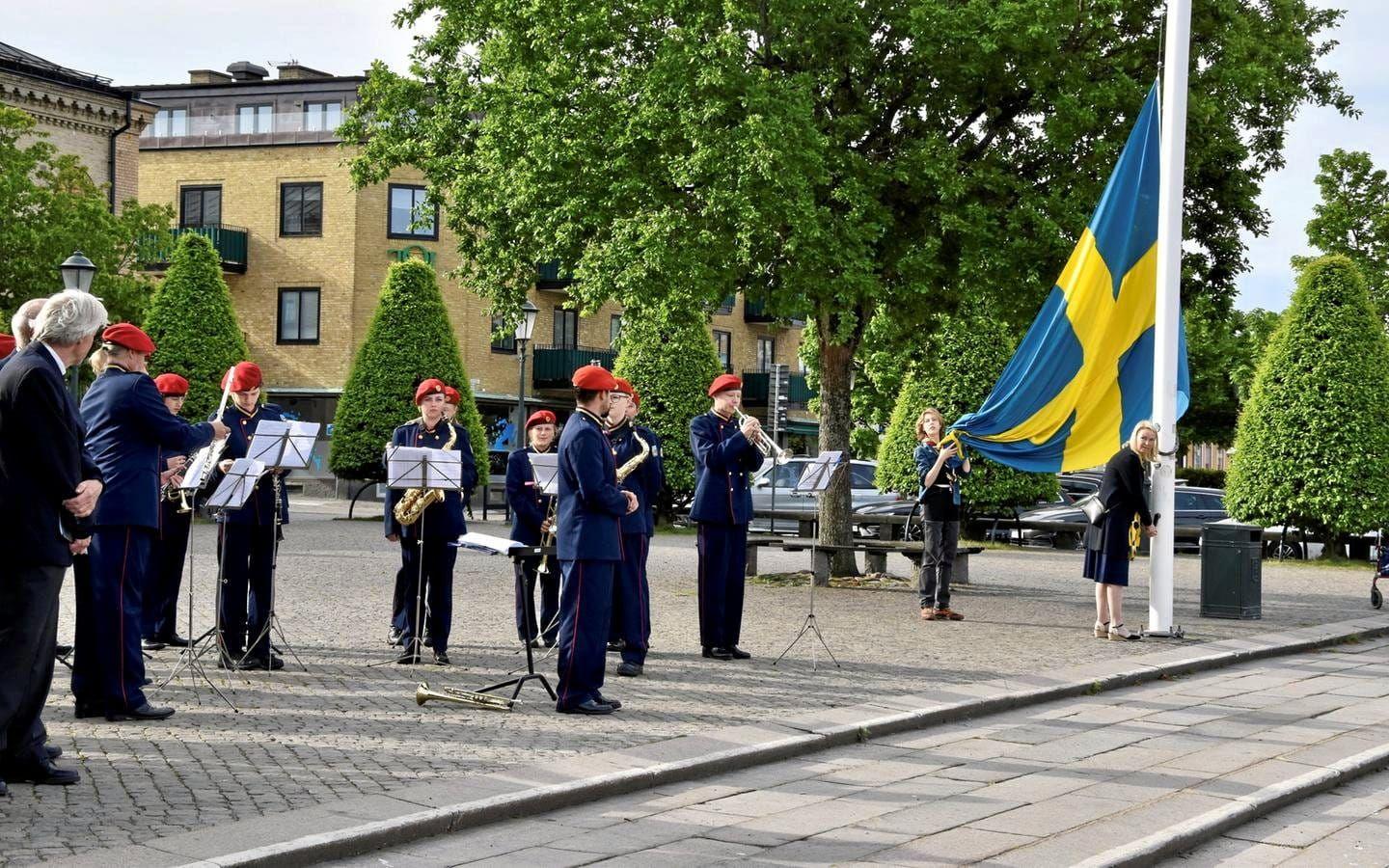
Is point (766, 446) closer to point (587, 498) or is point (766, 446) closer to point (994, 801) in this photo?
point (587, 498)

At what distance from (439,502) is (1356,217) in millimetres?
38835

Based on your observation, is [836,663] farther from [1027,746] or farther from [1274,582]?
[1274,582]

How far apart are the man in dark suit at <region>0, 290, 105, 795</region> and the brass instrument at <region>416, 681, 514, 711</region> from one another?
2575mm

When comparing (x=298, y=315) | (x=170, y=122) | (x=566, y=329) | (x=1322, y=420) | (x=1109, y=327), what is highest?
(x=170, y=122)

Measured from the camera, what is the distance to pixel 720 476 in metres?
12.0

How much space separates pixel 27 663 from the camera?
22.3 feet

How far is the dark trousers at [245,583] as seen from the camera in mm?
10797

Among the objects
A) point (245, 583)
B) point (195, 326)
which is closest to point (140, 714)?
point (245, 583)

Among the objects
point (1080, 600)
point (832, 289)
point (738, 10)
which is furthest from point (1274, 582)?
point (738, 10)

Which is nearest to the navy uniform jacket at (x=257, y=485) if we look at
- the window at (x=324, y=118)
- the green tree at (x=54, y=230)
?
the green tree at (x=54, y=230)

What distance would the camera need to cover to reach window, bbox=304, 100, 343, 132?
158 ft

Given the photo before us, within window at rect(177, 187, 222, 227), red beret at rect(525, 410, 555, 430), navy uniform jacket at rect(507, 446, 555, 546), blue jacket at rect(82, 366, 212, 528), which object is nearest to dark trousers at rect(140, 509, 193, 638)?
blue jacket at rect(82, 366, 212, 528)

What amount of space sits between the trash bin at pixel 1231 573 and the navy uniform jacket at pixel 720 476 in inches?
253

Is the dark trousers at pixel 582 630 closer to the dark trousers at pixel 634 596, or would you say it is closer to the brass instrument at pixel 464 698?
the brass instrument at pixel 464 698
